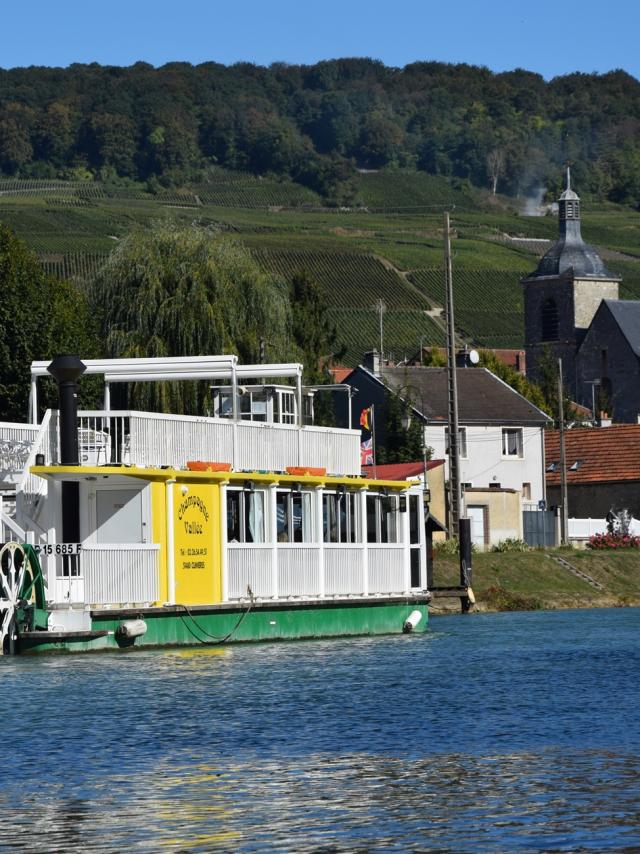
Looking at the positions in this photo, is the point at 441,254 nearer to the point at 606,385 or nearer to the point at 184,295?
the point at 606,385

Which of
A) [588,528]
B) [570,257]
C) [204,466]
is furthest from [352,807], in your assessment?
[570,257]

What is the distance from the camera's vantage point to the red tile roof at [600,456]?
87.2 m

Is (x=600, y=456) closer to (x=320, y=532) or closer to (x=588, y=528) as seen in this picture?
(x=588, y=528)

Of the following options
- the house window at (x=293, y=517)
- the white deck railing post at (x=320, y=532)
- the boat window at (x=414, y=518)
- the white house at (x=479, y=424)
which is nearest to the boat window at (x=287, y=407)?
the white deck railing post at (x=320, y=532)

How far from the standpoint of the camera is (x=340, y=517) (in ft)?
140

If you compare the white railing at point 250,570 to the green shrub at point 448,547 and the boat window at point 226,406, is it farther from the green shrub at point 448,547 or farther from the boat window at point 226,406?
the green shrub at point 448,547

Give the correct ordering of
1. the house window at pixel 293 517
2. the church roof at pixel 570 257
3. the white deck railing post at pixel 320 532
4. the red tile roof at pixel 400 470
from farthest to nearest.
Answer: the church roof at pixel 570 257
the red tile roof at pixel 400 470
the white deck railing post at pixel 320 532
the house window at pixel 293 517

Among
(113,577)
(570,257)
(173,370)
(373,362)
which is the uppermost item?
(570,257)

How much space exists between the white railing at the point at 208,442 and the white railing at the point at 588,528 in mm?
35888

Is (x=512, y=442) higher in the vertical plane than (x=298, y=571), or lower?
higher

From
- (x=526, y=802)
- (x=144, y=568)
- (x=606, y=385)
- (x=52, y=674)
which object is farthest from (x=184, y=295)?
(x=606, y=385)

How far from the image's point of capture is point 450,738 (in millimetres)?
24750

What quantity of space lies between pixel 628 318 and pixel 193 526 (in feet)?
356

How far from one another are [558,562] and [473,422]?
67.0 ft
